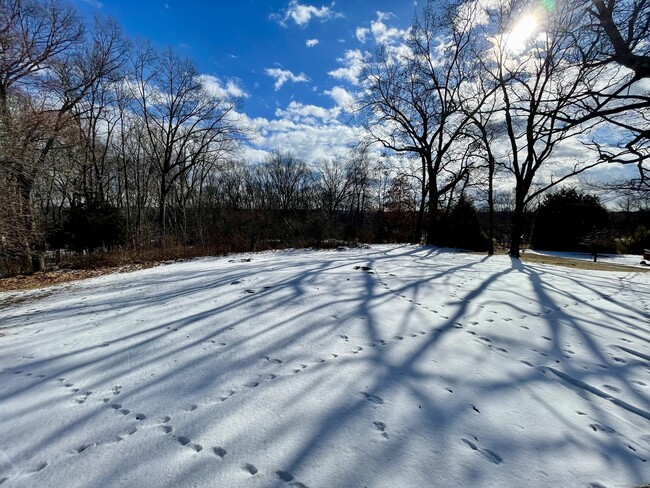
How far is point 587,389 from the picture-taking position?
2.93 m

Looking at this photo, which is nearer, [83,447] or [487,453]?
[487,453]

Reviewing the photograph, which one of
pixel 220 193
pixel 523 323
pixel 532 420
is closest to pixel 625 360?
pixel 523 323

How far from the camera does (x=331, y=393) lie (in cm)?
279

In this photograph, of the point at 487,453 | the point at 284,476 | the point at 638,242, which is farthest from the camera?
the point at 638,242

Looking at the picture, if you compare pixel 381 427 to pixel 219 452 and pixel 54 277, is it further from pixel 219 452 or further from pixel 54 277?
A: pixel 54 277

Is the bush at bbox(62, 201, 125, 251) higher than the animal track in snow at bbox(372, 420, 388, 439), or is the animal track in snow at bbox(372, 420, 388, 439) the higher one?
the bush at bbox(62, 201, 125, 251)

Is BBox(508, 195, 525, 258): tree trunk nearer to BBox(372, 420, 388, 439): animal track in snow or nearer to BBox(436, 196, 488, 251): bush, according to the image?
BBox(436, 196, 488, 251): bush

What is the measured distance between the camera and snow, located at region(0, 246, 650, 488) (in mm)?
2027

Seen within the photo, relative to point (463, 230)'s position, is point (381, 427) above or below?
below

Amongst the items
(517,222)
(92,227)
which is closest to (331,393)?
(517,222)

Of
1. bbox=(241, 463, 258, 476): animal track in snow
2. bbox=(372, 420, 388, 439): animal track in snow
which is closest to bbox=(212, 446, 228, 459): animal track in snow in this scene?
bbox=(241, 463, 258, 476): animal track in snow

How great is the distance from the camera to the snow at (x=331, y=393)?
203 centimetres

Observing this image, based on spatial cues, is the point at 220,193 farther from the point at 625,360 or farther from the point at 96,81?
the point at 625,360

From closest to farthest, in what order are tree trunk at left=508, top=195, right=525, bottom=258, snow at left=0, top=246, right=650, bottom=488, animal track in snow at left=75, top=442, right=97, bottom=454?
1. snow at left=0, top=246, right=650, bottom=488
2. animal track in snow at left=75, top=442, right=97, bottom=454
3. tree trunk at left=508, top=195, right=525, bottom=258
